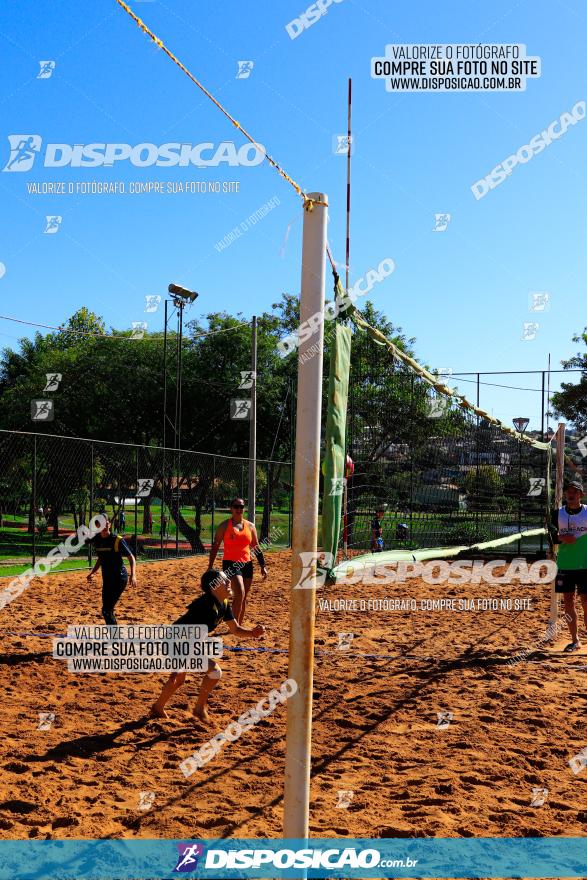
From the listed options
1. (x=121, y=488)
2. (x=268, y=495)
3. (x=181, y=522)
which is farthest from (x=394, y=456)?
(x=268, y=495)

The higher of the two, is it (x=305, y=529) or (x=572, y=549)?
(x=305, y=529)

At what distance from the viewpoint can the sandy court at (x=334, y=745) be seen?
466 centimetres

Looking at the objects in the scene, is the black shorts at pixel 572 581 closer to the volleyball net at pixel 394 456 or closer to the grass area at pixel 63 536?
the volleyball net at pixel 394 456

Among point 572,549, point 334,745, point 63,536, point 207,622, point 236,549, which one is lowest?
point 334,745

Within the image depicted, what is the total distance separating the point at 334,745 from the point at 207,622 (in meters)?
1.46

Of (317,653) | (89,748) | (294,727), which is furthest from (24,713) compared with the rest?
(294,727)

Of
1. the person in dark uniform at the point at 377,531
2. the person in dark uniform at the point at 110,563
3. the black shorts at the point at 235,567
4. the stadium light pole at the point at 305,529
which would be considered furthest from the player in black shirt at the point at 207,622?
the stadium light pole at the point at 305,529

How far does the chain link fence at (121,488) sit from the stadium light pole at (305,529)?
13849mm

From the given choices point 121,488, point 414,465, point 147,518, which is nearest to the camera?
point 414,465

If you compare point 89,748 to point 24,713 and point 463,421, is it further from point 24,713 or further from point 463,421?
point 463,421

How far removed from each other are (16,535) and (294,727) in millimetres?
24188

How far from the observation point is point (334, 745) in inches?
240

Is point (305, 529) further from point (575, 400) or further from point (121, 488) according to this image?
point (575, 400)

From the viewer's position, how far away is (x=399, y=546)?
31.4 ft
